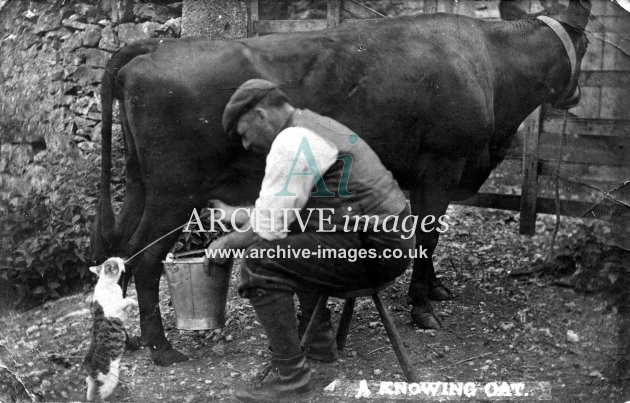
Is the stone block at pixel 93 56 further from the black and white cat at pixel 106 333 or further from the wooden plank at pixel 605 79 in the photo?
the wooden plank at pixel 605 79

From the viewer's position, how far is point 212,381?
3975 mm

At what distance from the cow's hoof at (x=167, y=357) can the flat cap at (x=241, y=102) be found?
4.45 feet

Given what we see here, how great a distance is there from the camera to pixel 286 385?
12.3 feet

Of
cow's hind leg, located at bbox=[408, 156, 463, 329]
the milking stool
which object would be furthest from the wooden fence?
the milking stool

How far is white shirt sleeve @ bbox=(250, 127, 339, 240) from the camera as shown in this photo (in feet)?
11.4

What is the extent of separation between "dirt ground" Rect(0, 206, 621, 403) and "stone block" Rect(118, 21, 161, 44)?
1.61 m

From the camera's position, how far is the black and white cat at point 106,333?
153 inches

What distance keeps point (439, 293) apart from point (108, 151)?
7.69 feet

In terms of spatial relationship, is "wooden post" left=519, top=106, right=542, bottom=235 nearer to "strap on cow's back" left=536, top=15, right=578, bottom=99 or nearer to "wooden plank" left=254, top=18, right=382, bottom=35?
"strap on cow's back" left=536, top=15, right=578, bottom=99

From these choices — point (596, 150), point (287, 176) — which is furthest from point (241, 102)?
point (596, 150)

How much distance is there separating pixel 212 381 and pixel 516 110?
2672 mm

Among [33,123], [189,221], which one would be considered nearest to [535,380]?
[189,221]

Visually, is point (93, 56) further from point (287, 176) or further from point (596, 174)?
point (596, 174)

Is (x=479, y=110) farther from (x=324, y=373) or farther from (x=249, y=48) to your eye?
(x=324, y=373)
